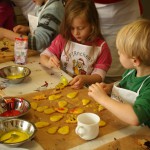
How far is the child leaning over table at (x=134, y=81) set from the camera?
1.09 meters

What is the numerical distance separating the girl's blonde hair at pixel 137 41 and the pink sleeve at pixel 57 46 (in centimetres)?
64

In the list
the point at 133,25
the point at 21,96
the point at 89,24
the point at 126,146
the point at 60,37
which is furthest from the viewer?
the point at 60,37

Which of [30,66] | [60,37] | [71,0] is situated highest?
[71,0]

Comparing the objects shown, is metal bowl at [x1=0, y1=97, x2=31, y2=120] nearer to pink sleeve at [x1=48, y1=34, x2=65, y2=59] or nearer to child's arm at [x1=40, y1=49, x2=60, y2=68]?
child's arm at [x1=40, y1=49, x2=60, y2=68]

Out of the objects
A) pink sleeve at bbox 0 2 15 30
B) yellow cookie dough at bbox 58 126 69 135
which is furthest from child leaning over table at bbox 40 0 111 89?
pink sleeve at bbox 0 2 15 30

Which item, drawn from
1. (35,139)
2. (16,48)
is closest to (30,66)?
(16,48)

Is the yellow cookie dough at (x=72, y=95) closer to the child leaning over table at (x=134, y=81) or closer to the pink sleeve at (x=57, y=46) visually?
the child leaning over table at (x=134, y=81)

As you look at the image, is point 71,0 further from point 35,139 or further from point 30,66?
point 35,139

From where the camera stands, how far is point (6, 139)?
1.02 metres

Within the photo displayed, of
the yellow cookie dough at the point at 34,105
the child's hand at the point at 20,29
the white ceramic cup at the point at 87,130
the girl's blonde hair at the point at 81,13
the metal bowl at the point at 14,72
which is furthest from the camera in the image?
the child's hand at the point at 20,29

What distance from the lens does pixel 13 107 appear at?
1230 millimetres

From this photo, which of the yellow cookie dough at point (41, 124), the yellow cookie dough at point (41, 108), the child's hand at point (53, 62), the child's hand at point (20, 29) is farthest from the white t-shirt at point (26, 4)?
Result: the yellow cookie dough at point (41, 124)

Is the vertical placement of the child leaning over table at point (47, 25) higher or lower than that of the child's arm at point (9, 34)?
higher

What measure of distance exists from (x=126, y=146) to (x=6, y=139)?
41cm
